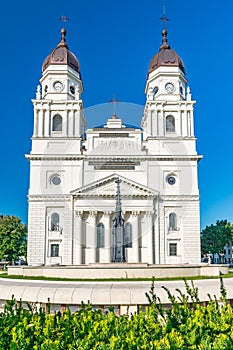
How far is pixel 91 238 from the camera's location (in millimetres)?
44844

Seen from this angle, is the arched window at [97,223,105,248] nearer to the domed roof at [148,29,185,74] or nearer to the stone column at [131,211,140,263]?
the stone column at [131,211,140,263]

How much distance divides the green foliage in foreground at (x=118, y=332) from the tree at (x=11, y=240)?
46.1 meters

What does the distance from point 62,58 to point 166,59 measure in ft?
46.2

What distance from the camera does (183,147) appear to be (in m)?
49.0

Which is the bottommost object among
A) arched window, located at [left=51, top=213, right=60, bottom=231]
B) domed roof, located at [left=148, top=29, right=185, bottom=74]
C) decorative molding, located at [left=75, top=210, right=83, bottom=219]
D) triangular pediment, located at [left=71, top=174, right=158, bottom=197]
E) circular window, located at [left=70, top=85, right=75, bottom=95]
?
arched window, located at [left=51, top=213, right=60, bottom=231]

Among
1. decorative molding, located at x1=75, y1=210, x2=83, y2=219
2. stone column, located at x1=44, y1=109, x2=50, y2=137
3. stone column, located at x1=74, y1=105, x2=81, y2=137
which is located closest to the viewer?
decorative molding, located at x1=75, y1=210, x2=83, y2=219

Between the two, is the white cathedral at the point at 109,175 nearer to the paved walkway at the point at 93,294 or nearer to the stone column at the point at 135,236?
the stone column at the point at 135,236

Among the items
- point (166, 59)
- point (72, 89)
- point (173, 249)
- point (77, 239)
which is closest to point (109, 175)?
point (77, 239)

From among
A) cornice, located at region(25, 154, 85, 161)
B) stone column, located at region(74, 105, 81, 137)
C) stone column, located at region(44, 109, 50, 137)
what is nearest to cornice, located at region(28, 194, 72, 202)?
cornice, located at region(25, 154, 85, 161)

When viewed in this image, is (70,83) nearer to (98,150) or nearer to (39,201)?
(98,150)

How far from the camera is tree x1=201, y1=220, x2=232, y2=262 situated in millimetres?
66438

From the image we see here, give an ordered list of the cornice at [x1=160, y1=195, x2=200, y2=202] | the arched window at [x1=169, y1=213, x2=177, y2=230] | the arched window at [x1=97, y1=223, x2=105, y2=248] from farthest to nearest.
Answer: the cornice at [x1=160, y1=195, x2=200, y2=202] < the arched window at [x1=169, y1=213, x2=177, y2=230] < the arched window at [x1=97, y1=223, x2=105, y2=248]

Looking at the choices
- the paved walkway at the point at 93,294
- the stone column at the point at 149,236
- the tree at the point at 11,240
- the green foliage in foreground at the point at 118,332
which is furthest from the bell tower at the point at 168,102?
the green foliage in foreground at the point at 118,332

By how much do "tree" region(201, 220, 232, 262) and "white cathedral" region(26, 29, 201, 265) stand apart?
22.9 meters
